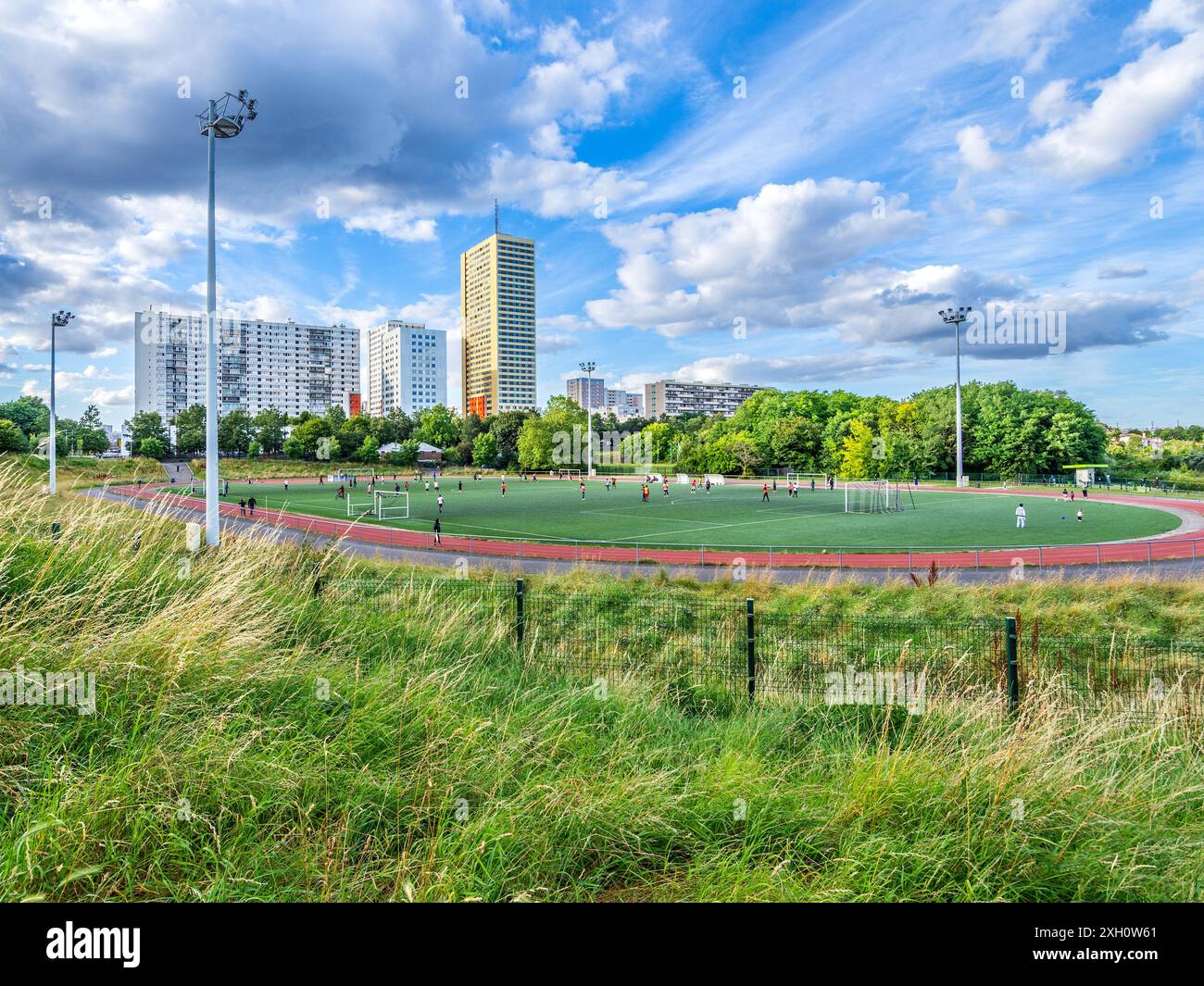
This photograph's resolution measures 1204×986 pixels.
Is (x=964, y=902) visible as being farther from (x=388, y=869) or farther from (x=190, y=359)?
(x=190, y=359)

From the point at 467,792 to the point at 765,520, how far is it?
3568 centimetres

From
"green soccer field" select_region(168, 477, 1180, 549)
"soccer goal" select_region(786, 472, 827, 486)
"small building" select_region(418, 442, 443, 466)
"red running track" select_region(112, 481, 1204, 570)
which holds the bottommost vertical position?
"red running track" select_region(112, 481, 1204, 570)

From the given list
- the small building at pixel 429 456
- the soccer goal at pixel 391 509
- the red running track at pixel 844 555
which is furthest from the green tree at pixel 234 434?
the red running track at pixel 844 555

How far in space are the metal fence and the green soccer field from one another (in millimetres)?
15784

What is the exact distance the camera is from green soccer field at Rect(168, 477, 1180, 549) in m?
30.1

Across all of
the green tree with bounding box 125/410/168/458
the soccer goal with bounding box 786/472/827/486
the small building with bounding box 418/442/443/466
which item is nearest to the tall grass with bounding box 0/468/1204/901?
the soccer goal with bounding box 786/472/827/486

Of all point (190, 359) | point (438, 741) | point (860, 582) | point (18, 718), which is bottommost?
point (860, 582)

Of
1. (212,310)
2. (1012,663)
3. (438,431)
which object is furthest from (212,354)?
(438,431)

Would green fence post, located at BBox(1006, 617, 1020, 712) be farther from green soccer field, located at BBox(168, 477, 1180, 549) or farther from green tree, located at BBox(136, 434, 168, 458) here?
green tree, located at BBox(136, 434, 168, 458)

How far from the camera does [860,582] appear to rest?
18312mm

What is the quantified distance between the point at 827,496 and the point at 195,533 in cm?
5773

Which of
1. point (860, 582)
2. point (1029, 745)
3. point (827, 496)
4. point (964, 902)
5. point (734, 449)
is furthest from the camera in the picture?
point (734, 449)

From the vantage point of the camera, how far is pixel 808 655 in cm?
950
